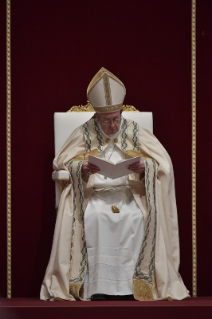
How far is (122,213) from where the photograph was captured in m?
5.45

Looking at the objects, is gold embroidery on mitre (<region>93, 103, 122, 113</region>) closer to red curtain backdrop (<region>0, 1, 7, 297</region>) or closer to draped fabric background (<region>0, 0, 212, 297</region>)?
draped fabric background (<region>0, 0, 212, 297</region>)

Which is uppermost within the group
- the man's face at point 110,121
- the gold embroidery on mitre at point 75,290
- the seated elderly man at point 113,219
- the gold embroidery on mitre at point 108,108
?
the gold embroidery on mitre at point 108,108

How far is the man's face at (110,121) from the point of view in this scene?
223 inches

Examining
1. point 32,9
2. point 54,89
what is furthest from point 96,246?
point 32,9

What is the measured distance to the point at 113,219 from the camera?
5.41m

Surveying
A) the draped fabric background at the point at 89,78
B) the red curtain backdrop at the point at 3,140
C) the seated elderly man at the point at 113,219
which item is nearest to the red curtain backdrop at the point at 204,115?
the draped fabric background at the point at 89,78

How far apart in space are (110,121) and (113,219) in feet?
2.48

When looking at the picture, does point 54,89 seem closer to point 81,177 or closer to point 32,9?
point 32,9

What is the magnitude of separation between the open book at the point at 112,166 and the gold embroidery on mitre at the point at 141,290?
2.48 ft

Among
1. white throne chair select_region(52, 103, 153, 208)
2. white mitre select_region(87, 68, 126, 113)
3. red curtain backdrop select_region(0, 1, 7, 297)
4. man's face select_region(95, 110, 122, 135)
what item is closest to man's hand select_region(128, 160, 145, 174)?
man's face select_region(95, 110, 122, 135)

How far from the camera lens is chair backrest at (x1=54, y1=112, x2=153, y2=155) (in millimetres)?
6027

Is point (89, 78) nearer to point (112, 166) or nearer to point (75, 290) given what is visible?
point (112, 166)

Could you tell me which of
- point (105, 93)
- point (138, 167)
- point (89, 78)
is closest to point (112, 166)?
point (138, 167)

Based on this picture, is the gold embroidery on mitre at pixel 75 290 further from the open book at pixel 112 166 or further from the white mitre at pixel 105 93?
the white mitre at pixel 105 93
